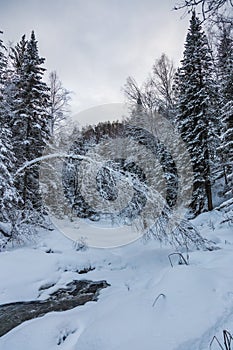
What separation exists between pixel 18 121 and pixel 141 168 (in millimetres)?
8590

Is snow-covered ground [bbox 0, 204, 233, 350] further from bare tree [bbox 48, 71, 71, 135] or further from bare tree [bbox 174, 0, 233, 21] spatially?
bare tree [bbox 48, 71, 71, 135]

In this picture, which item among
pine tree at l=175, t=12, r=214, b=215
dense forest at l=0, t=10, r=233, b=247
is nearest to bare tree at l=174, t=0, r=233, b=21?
dense forest at l=0, t=10, r=233, b=247

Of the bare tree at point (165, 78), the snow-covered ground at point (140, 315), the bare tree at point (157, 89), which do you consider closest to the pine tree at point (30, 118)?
the snow-covered ground at point (140, 315)

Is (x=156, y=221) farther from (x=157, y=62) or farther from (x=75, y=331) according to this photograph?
(x=157, y=62)

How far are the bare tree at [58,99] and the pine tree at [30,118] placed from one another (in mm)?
5091

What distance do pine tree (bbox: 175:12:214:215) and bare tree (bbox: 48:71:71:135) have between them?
849 centimetres

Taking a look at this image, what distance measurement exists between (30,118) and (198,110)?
9.54 m

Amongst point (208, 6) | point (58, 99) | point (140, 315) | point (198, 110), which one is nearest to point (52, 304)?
point (140, 315)

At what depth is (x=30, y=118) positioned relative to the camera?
12.2 m

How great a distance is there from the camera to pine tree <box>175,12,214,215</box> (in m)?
14.3

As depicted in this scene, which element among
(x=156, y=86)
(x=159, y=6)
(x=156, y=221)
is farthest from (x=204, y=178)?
(x=159, y=6)

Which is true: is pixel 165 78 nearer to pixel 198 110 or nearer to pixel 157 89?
pixel 157 89

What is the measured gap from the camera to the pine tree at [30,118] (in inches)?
476

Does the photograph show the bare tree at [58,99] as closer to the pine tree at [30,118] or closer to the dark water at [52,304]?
the pine tree at [30,118]
